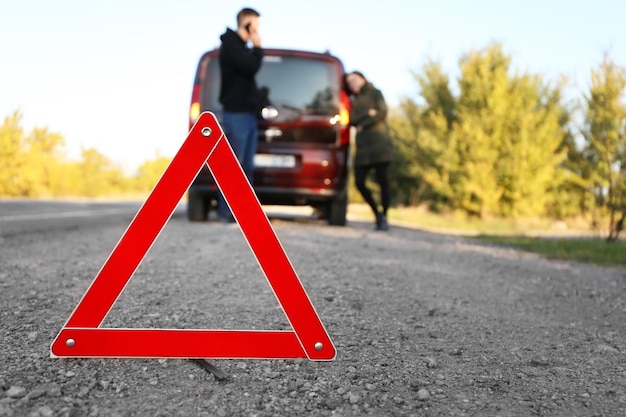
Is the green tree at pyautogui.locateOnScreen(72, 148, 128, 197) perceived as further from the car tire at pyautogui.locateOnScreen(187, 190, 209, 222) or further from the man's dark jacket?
the man's dark jacket

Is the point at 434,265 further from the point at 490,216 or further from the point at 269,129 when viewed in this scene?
the point at 490,216

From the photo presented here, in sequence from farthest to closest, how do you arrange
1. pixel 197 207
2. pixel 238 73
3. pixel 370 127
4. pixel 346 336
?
pixel 370 127 → pixel 197 207 → pixel 238 73 → pixel 346 336

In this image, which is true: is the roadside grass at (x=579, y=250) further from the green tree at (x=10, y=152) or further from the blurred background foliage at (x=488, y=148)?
the green tree at (x=10, y=152)

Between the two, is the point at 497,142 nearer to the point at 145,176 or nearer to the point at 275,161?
the point at 275,161

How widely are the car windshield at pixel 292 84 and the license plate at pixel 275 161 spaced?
571 mm

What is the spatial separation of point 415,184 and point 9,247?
21486mm

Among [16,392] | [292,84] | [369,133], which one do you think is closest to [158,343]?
[16,392]

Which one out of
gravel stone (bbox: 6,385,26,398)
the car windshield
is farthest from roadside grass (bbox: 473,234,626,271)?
gravel stone (bbox: 6,385,26,398)

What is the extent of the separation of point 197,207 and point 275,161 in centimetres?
131

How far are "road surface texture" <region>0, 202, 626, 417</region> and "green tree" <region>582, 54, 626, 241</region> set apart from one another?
14.7 ft

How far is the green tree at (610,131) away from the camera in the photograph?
934 cm

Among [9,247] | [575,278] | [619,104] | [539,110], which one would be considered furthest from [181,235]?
[539,110]

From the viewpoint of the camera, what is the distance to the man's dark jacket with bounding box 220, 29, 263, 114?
20.7 ft

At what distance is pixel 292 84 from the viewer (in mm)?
7645
